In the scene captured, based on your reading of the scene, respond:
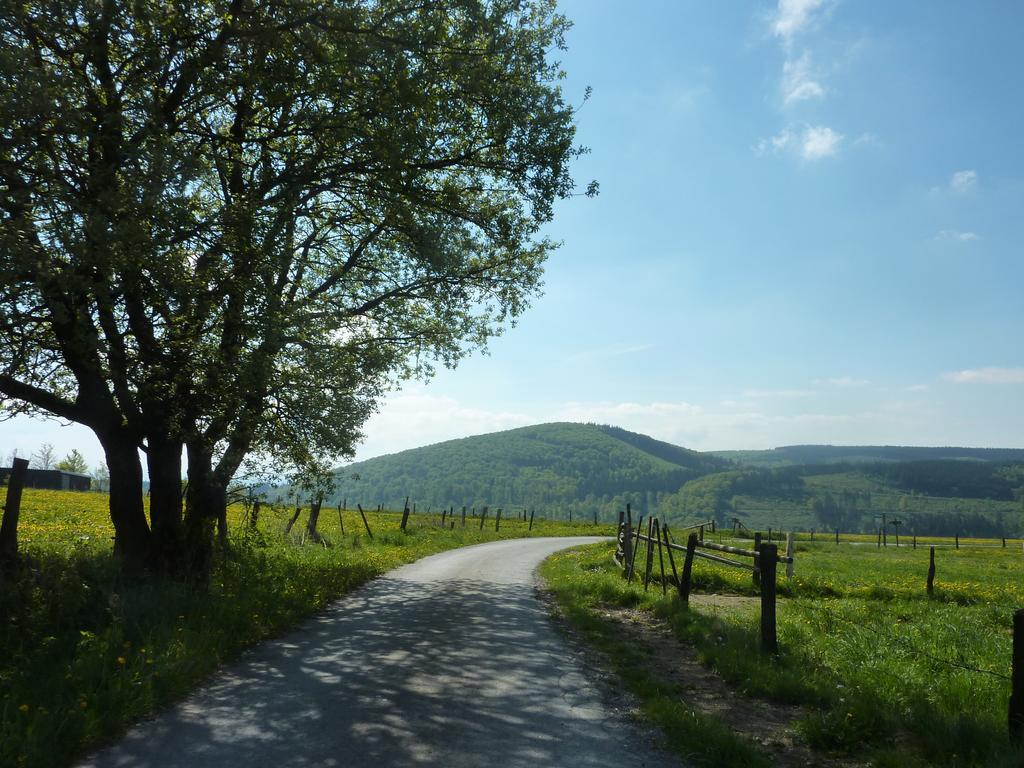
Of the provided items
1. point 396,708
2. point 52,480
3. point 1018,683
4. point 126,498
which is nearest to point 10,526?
point 126,498

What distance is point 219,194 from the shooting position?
47.2 ft

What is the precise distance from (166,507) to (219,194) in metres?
6.73

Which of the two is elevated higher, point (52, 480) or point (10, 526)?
point (10, 526)

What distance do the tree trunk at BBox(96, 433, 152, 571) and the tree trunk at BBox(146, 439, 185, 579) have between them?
0.25 m

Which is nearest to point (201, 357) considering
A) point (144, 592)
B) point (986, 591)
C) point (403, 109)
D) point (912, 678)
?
point (144, 592)

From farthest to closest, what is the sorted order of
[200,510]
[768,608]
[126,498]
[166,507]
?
[200,510], [166,507], [126,498], [768,608]

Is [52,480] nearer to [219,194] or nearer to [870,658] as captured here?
[219,194]

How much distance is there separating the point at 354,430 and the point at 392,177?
535 centimetres

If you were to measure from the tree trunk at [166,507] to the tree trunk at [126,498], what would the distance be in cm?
25

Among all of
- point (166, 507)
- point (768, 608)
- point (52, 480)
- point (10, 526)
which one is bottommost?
point (52, 480)

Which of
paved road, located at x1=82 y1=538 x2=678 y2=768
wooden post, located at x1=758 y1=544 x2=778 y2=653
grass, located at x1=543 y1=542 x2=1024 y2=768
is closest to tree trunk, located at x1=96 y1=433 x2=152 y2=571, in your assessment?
paved road, located at x1=82 y1=538 x2=678 y2=768

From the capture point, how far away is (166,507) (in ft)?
42.3

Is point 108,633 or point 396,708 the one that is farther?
point 108,633

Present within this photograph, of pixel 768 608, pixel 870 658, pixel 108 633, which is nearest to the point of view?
pixel 108 633
